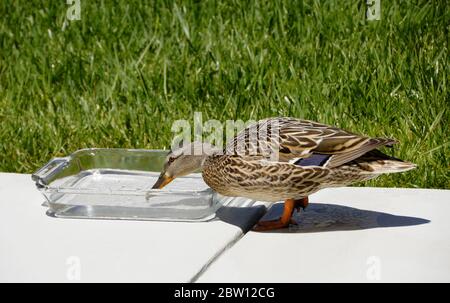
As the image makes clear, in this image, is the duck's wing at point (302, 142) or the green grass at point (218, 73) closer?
the duck's wing at point (302, 142)

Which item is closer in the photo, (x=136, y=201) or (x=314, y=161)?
(x=314, y=161)

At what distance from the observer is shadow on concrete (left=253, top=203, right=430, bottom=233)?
4629mm

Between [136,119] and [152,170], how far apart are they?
1179mm

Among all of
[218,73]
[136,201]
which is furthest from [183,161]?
[218,73]

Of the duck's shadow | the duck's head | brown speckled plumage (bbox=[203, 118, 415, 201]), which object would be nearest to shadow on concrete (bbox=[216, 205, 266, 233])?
the duck's shadow

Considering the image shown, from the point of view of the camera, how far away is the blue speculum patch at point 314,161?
455cm

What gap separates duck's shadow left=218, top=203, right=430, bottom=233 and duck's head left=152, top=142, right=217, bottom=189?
0.29 m

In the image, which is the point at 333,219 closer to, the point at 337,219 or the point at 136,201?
the point at 337,219

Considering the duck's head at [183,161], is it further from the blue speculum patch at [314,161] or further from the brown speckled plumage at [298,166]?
the blue speculum patch at [314,161]

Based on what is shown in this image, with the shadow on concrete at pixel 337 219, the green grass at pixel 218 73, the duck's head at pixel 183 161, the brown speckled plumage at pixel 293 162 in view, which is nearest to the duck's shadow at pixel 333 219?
the shadow on concrete at pixel 337 219

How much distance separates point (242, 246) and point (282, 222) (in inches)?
13.8

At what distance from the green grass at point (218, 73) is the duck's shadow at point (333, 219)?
868 mm

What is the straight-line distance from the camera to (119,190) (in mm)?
4738
